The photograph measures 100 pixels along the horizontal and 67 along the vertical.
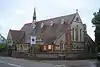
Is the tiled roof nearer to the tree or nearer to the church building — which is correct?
the church building

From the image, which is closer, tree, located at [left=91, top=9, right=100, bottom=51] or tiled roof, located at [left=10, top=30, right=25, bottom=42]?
tree, located at [left=91, top=9, right=100, bottom=51]

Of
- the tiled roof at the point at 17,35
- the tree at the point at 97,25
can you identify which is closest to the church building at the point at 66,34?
the tree at the point at 97,25

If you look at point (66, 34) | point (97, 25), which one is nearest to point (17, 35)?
point (66, 34)

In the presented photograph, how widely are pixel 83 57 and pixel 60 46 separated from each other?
9.56 metres

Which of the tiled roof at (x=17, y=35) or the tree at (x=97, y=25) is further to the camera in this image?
the tiled roof at (x=17, y=35)

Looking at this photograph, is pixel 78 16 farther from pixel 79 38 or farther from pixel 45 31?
pixel 45 31

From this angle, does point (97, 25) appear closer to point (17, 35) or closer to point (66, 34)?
point (66, 34)

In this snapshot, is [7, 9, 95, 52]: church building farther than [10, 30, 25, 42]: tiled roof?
No

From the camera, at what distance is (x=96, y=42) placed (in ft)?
165

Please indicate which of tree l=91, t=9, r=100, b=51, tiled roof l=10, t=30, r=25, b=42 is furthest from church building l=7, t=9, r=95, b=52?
tiled roof l=10, t=30, r=25, b=42

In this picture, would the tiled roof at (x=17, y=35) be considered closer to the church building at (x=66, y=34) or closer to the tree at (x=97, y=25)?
the church building at (x=66, y=34)

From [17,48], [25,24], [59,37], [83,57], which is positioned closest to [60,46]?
[59,37]

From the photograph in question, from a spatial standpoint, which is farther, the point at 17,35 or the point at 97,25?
the point at 17,35

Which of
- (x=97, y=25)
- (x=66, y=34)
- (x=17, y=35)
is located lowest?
(x=66, y=34)
